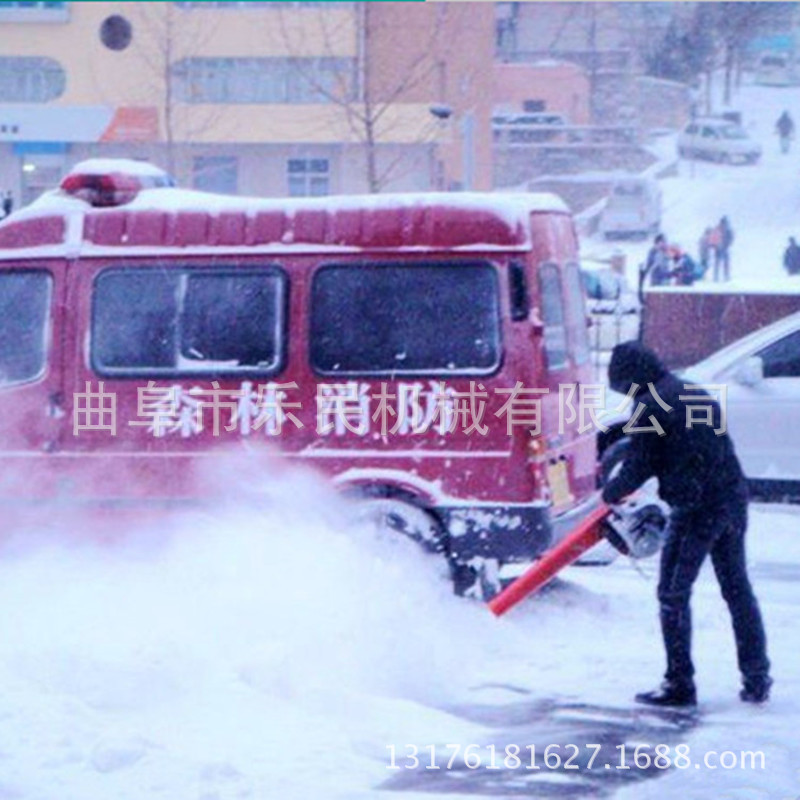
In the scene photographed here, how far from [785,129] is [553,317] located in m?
25.1

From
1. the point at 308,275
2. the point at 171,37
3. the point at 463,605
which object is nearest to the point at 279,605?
the point at 463,605

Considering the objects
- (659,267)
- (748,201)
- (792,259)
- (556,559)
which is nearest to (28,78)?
(659,267)

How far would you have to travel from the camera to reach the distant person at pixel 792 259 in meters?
29.3

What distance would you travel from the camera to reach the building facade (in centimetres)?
2241

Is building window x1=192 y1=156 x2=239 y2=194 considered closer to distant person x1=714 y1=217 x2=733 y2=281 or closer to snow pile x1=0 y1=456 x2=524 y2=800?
distant person x1=714 y1=217 x2=733 y2=281

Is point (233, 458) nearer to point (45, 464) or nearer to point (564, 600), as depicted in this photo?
point (45, 464)

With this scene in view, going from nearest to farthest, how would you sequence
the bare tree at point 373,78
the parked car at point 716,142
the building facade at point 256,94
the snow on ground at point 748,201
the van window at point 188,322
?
the van window at point 188,322 → the building facade at point 256,94 → the bare tree at point 373,78 → the snow on ground at point 748,201 → the parked car at point 716,142

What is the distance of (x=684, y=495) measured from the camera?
7.75m

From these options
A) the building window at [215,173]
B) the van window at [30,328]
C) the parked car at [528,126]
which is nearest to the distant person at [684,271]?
the building window at [215,173]

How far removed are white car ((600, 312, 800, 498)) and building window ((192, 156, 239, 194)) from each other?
16667mm

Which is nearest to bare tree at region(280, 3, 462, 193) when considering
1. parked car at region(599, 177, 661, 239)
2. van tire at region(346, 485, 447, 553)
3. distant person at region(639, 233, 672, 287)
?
distant person at region(639, 233, 672, 287)

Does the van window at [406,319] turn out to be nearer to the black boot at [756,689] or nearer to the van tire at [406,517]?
the van tire at [406,517]

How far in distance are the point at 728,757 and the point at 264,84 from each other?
76.5ft

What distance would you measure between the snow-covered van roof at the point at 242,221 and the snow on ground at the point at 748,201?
19039 mm
